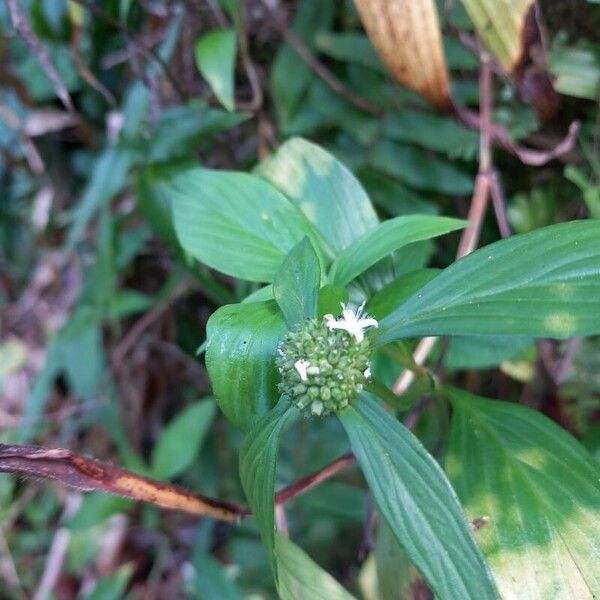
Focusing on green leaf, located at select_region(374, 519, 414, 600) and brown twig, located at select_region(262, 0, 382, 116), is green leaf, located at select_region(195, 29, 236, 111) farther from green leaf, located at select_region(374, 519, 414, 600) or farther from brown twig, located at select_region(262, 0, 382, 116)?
green leaf, located at select_region(374, 519, 414, 600)

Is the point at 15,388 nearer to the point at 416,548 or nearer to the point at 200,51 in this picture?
the point at 200,51

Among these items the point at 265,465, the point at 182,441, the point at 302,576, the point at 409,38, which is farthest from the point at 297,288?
the point at 182,441

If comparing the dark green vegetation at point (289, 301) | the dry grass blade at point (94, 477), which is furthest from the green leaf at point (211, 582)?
the dry grass blade at point (94, 477)

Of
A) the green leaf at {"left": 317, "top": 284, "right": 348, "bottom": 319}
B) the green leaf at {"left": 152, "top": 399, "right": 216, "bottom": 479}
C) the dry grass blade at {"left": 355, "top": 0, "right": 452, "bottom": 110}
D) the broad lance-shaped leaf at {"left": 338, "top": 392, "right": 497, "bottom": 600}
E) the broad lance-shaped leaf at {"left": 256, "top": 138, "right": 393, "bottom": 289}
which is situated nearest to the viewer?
the broad lance-shaped leaf at {"left": 338, "top": 392, "right": 497, "bottom": 600}

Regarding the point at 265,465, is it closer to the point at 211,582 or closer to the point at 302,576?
the point at 302,576

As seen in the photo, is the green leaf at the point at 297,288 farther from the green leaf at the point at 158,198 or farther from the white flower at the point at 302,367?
the green leaf at the point at 158,198

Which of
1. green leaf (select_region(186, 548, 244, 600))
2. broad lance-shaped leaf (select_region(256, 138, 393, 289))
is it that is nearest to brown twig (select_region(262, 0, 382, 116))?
broad lance-shaped leaf (select_region(256, 138, 393, 289))
